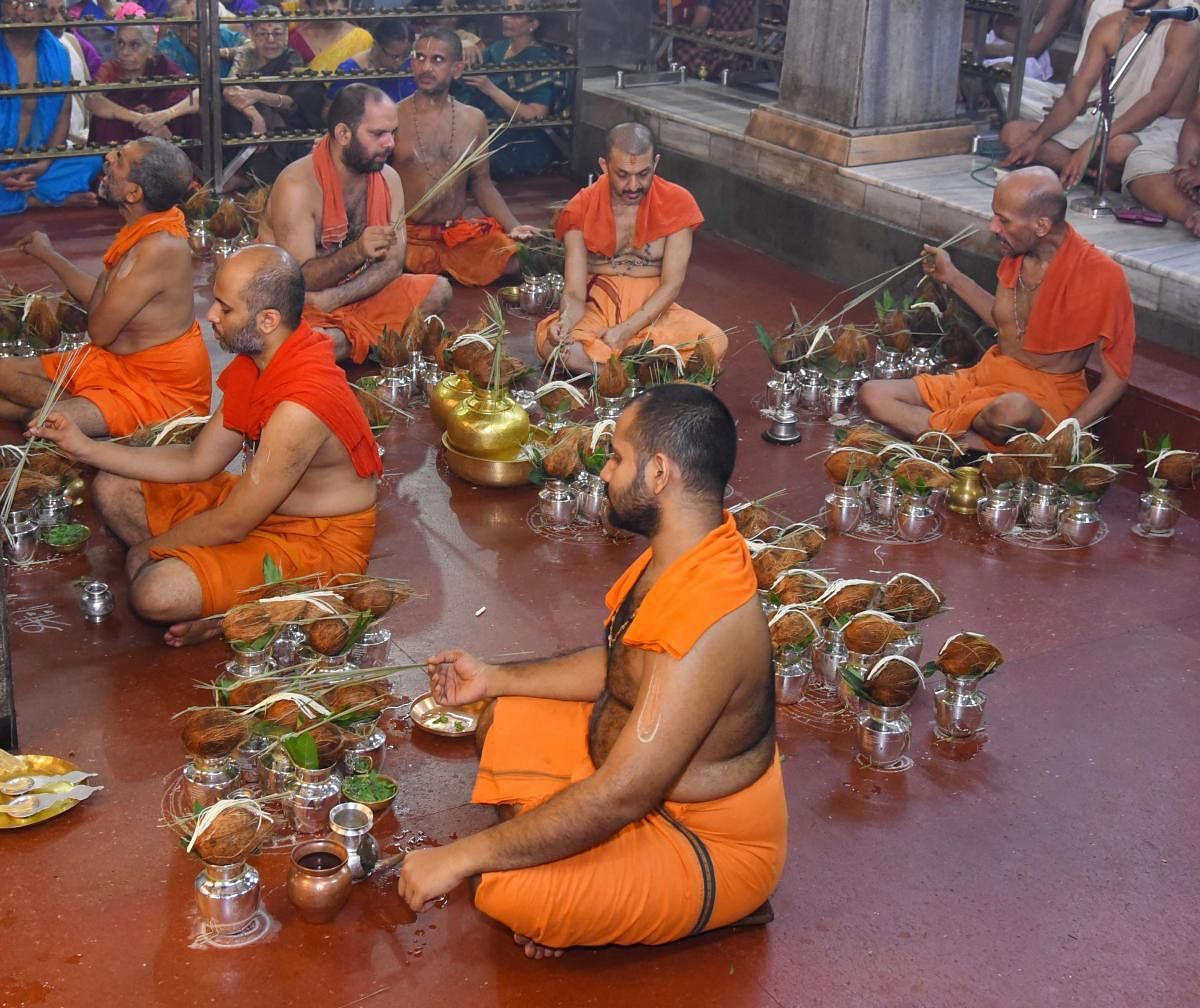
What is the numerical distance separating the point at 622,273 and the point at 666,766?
3.91 metres

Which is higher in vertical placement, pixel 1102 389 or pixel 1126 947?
pixel 1102 389

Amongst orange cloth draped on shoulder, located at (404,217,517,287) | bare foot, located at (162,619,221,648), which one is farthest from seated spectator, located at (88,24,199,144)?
bare foot, located at (162,619,221,648)

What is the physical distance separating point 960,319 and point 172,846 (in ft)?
13.7

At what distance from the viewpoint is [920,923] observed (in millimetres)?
3213

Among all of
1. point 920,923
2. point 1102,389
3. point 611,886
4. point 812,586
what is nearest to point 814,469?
point 1102,389

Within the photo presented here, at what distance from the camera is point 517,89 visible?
935cm

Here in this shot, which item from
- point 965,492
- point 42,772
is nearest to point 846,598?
point 965,492

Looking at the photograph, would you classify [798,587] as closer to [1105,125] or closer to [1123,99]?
[1105,125]

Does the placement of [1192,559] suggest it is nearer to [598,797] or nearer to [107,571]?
[598,797]

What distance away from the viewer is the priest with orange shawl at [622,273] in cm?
616

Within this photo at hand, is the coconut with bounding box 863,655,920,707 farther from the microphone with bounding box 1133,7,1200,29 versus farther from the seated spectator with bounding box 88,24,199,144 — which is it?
the seated spectator with bounding box 88,24,199,144

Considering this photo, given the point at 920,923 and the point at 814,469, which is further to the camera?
the point at 814,469

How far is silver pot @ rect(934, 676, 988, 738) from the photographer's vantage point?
3834 mm

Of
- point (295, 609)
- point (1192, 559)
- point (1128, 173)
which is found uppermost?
point (1128, 173)
